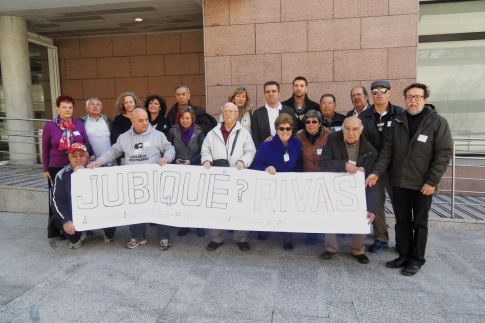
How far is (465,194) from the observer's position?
6543mm

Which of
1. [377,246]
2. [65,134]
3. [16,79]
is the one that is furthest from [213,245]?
[16,79]

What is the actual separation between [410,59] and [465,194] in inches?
103

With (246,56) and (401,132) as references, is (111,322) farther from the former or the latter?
(246,56)

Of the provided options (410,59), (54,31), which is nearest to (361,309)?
(410,59)

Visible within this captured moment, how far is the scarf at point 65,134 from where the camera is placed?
14.9 feet

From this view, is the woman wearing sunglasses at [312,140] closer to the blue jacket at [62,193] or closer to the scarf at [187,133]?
the scarf at [187,133]

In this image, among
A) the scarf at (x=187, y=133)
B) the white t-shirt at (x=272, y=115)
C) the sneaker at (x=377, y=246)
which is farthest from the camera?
the white t-shirt at (x=272, y=115)

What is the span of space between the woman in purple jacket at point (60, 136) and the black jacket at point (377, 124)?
3.50 metres

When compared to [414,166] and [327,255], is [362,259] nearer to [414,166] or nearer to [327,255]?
[327,255]

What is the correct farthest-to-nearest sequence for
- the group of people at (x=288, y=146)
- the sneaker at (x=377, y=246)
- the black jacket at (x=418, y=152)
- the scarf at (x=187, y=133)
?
1. the scarf at (x=187, y=133)
2. the sneaker at (x=377, y=246)
3. the group of people at (x=288, y=146)
4. the black jacket at (x=418, y=152)

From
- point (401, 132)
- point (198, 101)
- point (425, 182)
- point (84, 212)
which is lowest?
point (84, 212)

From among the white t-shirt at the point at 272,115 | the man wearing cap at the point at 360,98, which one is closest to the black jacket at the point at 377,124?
the man wearing cap at the point at 360,98

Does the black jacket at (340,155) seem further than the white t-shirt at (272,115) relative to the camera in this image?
No

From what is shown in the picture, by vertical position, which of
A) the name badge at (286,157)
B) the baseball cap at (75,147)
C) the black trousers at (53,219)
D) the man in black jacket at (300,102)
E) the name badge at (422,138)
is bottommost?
the black trousers at (53,219)
